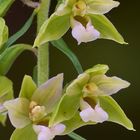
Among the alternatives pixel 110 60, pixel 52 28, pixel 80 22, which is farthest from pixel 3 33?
pixel 110 60

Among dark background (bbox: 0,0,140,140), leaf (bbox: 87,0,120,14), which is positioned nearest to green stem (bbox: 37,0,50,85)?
leaf (bbox: 87,0,120,14)

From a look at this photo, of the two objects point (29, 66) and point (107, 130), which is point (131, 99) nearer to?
point (107, 130)

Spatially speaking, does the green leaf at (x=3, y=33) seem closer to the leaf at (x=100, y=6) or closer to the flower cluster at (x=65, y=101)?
the flower cluster at (x=65, y=101)

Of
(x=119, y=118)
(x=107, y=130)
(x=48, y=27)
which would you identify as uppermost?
(x=48, y=27)

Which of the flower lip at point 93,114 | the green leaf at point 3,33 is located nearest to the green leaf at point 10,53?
the green leaf at point 3,33

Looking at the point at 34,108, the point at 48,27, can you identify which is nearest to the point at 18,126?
the point at 34,108

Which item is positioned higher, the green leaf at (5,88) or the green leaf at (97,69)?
the green leaf at (97,69)

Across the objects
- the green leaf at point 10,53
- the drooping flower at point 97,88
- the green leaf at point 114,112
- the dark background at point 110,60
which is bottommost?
the dark background at point 110,60

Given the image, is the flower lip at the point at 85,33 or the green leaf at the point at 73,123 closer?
the flower lip at the point at 85,33

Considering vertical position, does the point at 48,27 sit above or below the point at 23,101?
above
